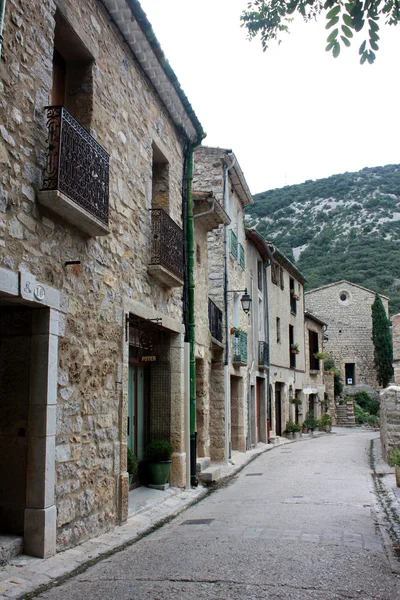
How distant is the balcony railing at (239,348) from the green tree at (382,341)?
24576 millimetres

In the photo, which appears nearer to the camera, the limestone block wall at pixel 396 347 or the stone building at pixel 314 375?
the limestone block wall at pixel 396 347

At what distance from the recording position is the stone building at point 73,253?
16.7ft

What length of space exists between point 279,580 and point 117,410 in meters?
3.10

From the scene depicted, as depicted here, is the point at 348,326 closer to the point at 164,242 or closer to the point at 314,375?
the point at 314,375

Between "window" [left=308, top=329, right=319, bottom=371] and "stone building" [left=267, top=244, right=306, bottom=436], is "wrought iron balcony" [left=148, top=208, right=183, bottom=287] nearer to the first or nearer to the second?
"stone building" [left=267, top=244, right=306, bottom=436]

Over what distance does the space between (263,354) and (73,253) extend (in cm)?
1559

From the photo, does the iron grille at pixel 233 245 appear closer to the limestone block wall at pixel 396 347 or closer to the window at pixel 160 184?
the window at pixel 160 184

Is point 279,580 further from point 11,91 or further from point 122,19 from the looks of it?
point 122,19

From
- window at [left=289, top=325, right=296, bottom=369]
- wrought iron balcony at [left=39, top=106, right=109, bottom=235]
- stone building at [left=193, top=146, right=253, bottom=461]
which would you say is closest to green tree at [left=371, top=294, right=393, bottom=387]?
window at [left=289, top=325, right=296, bottom=369]

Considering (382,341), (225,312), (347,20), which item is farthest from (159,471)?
(382,341)

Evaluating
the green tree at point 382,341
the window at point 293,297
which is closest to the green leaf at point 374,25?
the window at point 293,297

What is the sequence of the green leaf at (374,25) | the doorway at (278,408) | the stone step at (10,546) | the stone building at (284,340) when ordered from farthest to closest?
the doorway at (278,408)
the stone building at (284,340)
the stone step at (10,546)
the green leaf at (374,25)

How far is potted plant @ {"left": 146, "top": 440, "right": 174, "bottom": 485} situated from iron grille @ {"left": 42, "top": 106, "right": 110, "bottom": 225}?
4042 millimetres

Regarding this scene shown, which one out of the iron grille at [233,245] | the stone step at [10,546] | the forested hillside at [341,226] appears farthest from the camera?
the forested hillside at [341,226]
